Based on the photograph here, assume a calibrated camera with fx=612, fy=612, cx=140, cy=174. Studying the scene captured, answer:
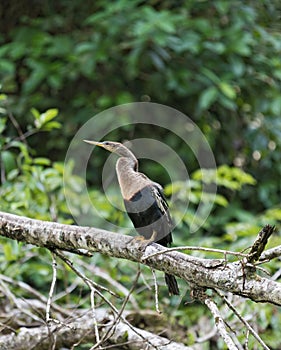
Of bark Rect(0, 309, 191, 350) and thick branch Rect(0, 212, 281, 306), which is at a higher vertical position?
thick branch Rect(0, 212, 281, 306)

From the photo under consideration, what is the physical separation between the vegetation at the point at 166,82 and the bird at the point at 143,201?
1.21m

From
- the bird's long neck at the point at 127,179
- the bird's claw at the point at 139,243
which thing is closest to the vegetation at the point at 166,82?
the bird's long neck at the point at 127,179

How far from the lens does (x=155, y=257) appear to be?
1728 millimetres

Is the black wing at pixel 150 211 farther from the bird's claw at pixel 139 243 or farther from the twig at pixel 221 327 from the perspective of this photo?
the twig at pixel 221 327

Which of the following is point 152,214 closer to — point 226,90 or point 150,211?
point 150,211

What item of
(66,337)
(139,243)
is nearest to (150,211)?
(139,243)

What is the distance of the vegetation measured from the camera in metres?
3.88

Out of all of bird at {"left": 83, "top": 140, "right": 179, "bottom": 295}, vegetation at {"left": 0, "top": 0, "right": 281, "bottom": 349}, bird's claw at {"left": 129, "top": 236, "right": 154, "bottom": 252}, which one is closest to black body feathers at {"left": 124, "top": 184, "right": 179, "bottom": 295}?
bird at {"left": 83, "top": 140, "right": 179, "bottom": 295}

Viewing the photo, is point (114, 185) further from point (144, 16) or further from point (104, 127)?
point (144, 16)

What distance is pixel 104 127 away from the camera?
13.5ft

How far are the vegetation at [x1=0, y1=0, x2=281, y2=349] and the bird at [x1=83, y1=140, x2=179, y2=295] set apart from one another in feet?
3.98

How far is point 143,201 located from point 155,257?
454 millimetres

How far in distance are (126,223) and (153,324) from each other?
0.85 meters

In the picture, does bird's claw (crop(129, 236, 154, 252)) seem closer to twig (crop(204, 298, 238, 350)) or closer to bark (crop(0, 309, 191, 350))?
twig (crop(204, 298, 238, 350))
